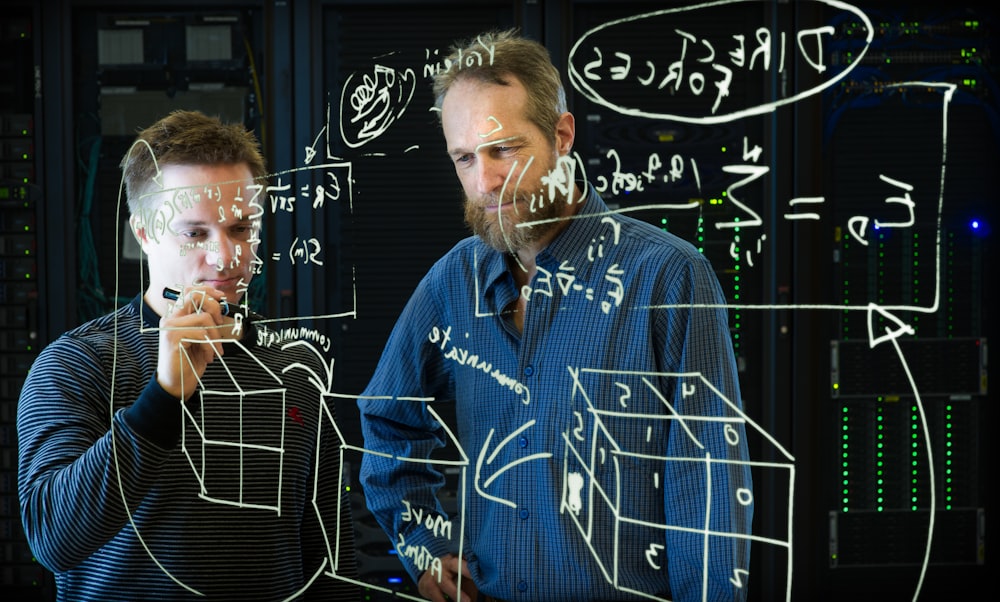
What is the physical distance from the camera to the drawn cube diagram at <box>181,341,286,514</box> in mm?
1437

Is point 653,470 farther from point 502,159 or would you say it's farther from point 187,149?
point 187,149

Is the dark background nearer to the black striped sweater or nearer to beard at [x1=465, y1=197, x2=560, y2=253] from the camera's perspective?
the black striped sweater

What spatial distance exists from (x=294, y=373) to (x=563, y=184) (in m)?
0.54

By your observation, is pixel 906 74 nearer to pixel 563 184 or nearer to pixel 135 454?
pixel 563 184

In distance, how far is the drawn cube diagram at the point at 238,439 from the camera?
1437 millimetres

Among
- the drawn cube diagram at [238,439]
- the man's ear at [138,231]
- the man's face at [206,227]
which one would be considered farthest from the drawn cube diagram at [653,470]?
the man's ear at [138,231]

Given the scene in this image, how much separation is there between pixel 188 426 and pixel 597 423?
25.8 inches

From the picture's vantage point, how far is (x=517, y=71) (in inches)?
54.1

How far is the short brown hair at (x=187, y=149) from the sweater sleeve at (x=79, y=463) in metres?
0.37

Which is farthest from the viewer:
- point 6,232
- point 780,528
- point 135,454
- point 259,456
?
point 6,232

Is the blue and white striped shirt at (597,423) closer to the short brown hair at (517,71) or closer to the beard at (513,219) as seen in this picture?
the beard at (513,219)

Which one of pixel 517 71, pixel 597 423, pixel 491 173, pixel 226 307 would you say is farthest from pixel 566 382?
pixel 226 307

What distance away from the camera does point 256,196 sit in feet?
4.95

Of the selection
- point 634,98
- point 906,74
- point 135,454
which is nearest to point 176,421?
point 135,454
